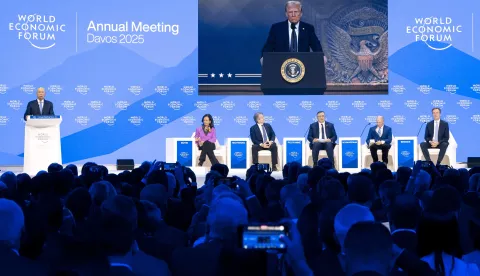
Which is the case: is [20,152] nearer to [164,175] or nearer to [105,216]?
[164,175]

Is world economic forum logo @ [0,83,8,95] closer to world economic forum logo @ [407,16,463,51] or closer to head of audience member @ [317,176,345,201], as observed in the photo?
world economic forum logo @ [407,16,463,51]

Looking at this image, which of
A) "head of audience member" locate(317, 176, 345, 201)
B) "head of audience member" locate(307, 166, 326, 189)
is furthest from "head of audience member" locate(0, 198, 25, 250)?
"head of audience member" locate(307, 166, 326, 189)

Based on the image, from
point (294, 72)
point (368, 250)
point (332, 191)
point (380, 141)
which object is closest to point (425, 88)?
point (380, 141)

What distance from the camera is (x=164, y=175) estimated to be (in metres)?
6.48

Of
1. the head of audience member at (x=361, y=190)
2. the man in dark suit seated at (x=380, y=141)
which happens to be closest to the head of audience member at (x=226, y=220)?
the head of audience member at (x=361, y=190)

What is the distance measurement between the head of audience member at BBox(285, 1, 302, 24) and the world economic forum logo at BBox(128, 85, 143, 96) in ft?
12.4

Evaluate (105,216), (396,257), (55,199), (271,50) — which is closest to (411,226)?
(396,257)

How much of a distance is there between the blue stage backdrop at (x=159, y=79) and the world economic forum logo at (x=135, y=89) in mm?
25

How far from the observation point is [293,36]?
1714cm

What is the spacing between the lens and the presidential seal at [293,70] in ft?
53.1

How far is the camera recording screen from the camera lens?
7.62 feet

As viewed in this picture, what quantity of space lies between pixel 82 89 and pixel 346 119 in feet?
20.0

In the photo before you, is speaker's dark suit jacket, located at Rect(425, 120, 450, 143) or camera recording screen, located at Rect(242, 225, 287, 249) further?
speaker's dark suit jacket, located at Rect(425, 120, 450, 143)

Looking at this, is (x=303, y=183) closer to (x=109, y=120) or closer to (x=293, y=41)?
(x=293, y=41)
